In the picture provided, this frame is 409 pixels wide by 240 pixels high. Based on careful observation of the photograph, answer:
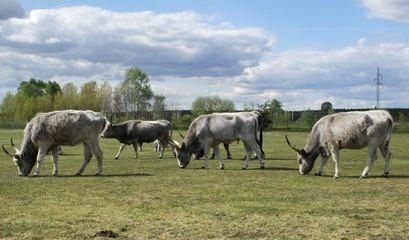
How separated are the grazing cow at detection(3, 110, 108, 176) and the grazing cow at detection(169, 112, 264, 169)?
13.5 ft

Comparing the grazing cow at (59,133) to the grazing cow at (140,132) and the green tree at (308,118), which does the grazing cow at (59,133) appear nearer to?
the grazing cow at (140,132)

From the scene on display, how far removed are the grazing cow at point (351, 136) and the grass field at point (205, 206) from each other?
2.48ft

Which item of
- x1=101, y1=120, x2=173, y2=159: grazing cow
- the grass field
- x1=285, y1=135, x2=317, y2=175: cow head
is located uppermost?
x1=101, y1=120, x2=173, y2=159: grazing cow

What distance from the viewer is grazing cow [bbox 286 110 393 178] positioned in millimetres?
14172

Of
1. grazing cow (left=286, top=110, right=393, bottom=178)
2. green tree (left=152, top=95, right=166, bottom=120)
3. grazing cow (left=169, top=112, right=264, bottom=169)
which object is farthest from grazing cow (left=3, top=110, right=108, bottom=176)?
green tree (left=152, top=95, right=166, bottom=120)

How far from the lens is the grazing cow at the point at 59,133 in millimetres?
15113

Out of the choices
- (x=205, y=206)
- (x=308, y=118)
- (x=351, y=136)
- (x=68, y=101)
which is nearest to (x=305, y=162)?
(x=351, y=136)

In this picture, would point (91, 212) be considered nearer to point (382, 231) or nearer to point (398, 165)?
point (382, 231)

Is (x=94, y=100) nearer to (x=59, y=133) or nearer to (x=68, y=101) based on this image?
(x=68, y=101)

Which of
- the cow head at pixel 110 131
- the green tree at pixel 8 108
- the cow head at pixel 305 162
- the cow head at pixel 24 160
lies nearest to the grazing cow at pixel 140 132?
the cow head at pixel 110 131

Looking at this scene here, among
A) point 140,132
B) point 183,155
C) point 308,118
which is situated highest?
point 308,118

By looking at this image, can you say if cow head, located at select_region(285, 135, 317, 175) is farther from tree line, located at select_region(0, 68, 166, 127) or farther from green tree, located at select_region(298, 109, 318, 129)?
tree line, located at select_region(0, 68, 166, 127)

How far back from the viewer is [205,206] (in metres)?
9.52

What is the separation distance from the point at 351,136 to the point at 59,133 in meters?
9.51
